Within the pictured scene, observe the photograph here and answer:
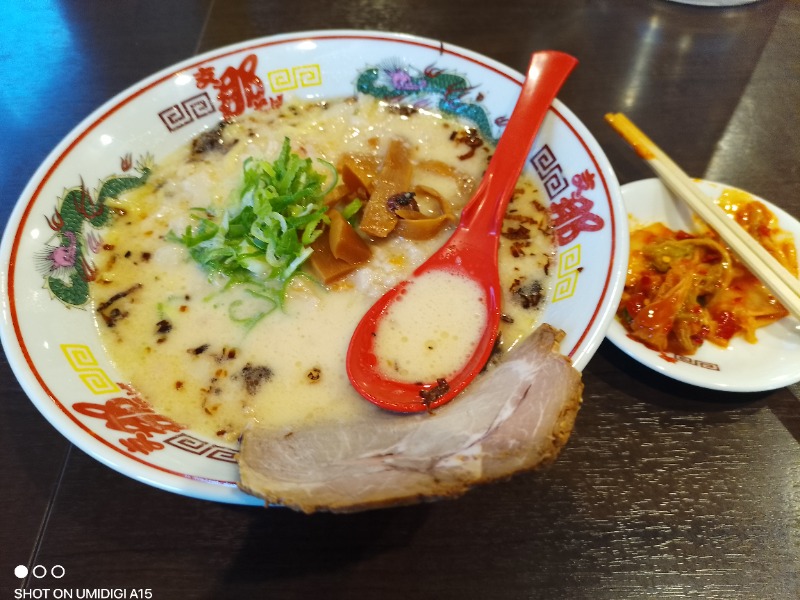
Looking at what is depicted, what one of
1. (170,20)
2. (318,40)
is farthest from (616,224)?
(170,20)

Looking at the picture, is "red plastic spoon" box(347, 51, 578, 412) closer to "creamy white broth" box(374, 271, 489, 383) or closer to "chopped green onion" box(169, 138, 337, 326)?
"creamy white broth" box(374, 271, 489, 383)

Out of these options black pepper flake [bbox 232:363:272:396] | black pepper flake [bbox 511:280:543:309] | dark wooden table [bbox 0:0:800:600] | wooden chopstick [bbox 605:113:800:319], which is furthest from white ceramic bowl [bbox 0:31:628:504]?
wooden chopstick [bbox 605:113:800:319]

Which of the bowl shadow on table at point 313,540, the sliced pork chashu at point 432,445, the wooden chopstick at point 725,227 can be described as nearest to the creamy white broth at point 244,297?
the sliced pork chashu at point 432,445

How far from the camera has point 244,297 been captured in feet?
4.29

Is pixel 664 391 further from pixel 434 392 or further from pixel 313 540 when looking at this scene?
pixel 313 540

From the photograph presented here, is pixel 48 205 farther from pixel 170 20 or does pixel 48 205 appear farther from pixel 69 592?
pixel 170 20

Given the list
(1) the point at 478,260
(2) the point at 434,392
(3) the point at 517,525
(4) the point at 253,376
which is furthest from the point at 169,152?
(3) the point at 517,525

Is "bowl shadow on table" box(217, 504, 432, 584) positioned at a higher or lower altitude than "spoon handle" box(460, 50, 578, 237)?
lower

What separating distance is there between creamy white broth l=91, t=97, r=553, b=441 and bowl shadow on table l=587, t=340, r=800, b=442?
12.9 inches

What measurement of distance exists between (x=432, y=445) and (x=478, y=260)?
50 centimetres

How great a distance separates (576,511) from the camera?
44.7 inches

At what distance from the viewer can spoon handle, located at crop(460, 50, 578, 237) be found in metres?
1.35

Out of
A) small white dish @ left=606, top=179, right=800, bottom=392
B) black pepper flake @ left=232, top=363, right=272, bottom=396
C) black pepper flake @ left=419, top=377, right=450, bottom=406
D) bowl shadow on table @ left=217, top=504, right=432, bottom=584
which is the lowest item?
bowl shadow on table @ left=217, top=504, right=432, bottom=584

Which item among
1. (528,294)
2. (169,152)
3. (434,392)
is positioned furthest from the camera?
(169,152)
